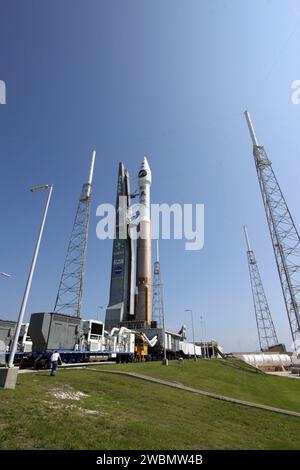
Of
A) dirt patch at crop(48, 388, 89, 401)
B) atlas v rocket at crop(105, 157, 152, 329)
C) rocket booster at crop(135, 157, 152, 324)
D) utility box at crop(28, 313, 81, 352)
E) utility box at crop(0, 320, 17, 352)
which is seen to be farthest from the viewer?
rocket booster at crop(135, 157, 152, 324)

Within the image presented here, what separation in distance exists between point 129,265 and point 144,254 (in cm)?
496

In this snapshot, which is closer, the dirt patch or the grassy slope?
the dirt patch

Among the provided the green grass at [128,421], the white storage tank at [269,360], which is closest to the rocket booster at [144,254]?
the white storage tank at [269,360]

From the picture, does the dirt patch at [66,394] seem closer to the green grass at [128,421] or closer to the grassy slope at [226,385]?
the green grass at [128,421]

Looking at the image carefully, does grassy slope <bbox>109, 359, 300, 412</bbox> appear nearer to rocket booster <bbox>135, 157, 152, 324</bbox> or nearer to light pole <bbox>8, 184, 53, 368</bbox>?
light pole <bbox>8, 184, 53, 368</bbox>

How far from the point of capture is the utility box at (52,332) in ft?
109

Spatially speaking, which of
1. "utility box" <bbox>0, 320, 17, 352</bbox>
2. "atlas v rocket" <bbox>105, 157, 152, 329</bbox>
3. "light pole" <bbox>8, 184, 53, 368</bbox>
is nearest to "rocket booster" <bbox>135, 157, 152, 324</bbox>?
"atlas v rocket" <bbox>105, 157, 152, 329</bbox>

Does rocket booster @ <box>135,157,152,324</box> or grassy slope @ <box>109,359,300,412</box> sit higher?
rocket booster @ <box>135,157,152,324</box>

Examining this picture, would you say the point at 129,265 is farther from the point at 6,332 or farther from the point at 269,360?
the point at 269,360

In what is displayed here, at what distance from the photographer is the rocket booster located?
71219 mm

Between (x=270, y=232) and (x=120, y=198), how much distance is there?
4082 cm

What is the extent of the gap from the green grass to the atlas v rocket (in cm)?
4939
